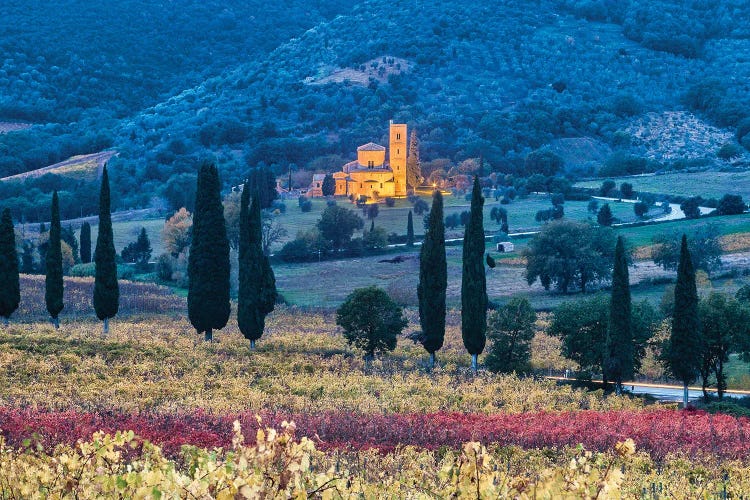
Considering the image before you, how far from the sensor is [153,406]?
28.5m

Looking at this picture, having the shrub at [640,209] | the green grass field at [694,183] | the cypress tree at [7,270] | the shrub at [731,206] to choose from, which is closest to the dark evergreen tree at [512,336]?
the cypress tree at [7,270]

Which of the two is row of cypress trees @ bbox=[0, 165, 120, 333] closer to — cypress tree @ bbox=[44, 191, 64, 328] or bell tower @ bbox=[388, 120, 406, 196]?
cypress tree @ bbox=[44, 191, 64, 328]

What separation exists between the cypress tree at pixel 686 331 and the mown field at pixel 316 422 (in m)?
2.21

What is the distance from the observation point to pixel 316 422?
25484mm

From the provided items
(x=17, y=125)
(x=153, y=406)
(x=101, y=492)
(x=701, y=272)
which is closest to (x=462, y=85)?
(x=17, y=125)

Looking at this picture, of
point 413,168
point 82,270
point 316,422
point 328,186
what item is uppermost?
point 413,168

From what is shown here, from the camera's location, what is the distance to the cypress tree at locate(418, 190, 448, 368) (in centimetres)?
4194

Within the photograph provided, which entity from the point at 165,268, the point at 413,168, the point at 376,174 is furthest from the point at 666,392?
the point at 413,168

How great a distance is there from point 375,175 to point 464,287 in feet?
249

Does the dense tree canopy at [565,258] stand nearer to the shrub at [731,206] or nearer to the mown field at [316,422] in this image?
the mown field at [316,422]

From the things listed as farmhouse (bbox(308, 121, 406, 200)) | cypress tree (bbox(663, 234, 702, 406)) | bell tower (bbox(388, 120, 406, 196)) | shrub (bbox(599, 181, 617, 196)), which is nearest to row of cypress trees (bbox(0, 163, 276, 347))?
cypress tree (bbox(663, 234, 702, 406))

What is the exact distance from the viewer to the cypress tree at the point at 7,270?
143 ft

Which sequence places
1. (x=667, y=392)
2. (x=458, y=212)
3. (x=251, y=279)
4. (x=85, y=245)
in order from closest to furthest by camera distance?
(x=667, y=392) < (x=251, y=279) < (x=85, y=245) < (x=458, y=212)

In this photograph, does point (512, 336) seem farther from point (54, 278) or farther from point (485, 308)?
point (54, 278)
